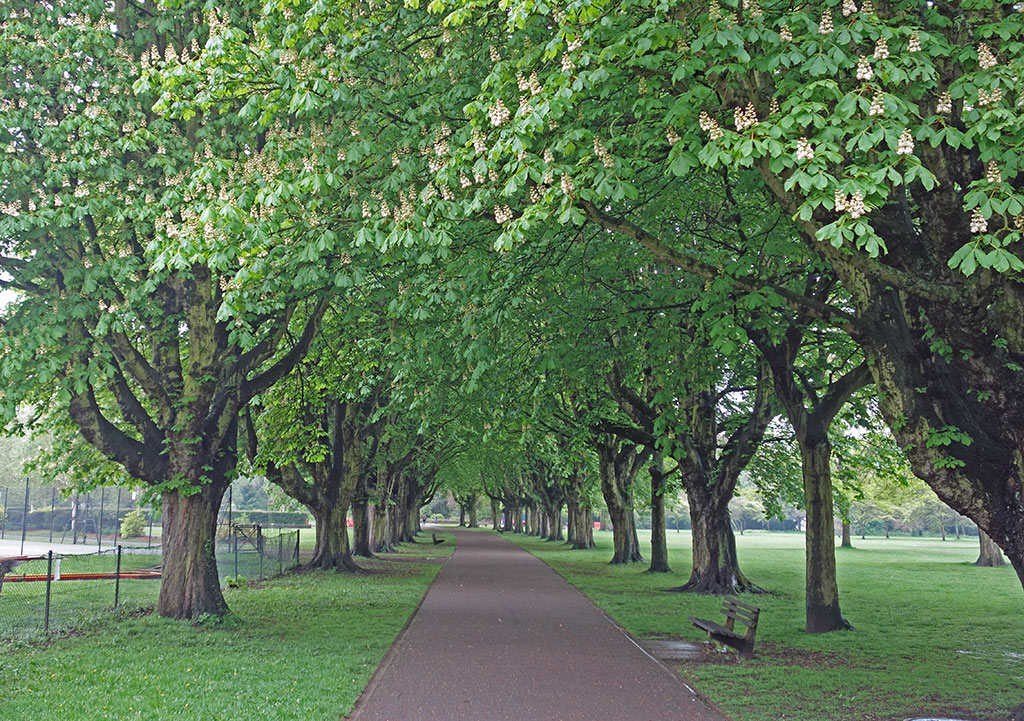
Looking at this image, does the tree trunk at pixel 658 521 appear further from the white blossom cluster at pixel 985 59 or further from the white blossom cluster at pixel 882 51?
the white blossom cluster at pixel 882 51

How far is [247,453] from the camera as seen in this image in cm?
1881

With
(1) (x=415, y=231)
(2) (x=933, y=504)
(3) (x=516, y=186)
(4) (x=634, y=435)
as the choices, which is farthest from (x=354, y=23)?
(2) (x=933, y=504)

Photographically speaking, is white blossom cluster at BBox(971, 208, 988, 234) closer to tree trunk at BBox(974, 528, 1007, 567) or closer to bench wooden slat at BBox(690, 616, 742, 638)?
bench wooden slat at BBox(690, 616, 742, 638)

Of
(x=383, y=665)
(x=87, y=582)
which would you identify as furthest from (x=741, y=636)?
(x=87, y=582)

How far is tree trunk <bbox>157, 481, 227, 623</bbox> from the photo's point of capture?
12.6 m

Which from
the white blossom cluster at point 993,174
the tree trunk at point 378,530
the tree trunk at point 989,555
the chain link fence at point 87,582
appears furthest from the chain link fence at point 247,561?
the tree trunk at point 989,555

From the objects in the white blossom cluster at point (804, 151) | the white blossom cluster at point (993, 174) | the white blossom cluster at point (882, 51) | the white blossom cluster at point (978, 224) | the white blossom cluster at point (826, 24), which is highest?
the white blossom cluster at point (826, 24)

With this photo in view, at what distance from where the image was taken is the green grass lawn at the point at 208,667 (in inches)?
286

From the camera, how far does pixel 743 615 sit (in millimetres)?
10891

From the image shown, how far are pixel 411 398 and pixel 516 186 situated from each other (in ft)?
25.9

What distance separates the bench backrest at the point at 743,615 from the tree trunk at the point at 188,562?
26.7 ft

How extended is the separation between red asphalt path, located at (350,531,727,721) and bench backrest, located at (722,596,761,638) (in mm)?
1377

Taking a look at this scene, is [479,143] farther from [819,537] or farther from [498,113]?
[819,537]

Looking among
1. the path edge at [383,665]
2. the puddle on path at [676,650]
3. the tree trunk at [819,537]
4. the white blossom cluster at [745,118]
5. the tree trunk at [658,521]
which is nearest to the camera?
the white blossom cluster at [745,118]
